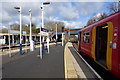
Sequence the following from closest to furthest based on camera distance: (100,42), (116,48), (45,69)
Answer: (116,48)
(45,69)
(100,42)

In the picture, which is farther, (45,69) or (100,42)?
(100,42)

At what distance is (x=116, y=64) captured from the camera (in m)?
5.17

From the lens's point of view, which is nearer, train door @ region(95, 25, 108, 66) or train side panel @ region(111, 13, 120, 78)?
train side panel @ region(111, 13, 120, 78)

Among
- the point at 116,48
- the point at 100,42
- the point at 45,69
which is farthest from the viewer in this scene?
the point at 100,42

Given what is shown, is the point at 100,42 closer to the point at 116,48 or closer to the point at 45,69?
the point at 116,48

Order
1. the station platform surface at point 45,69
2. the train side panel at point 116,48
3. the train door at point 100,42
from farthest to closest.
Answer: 1. the train door at point 100,42
2. the station platform surface at point 45,69
3. the train side panel at point 116,48

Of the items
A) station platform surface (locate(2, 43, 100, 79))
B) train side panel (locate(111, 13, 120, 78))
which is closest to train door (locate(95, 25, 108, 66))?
station platform surface (locate(2, 43, 100, 79))

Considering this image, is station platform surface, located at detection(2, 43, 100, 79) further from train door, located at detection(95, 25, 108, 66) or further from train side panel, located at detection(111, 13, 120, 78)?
train side panel, located at detection(111, 13, 120, 78)

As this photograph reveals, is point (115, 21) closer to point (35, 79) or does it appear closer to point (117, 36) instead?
point (117, 36)

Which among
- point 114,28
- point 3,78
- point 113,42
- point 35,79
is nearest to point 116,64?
point 113,42

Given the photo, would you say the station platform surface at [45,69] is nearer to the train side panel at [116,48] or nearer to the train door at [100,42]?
the train door at [100,42]

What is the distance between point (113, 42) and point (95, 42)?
317 centimetres

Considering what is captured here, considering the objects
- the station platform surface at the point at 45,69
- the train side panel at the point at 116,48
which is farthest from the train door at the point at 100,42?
the train side panel at the point at 116,48

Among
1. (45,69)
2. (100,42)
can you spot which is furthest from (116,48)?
(45,69)
